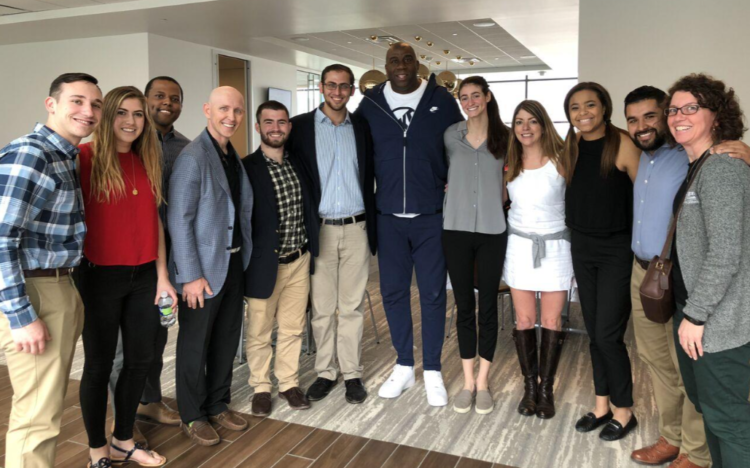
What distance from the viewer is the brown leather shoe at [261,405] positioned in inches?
134

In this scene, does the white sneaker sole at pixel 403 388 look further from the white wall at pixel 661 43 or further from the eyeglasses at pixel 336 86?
the white wall at pixel 661 43

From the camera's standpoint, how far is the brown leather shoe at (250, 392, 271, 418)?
341 cm

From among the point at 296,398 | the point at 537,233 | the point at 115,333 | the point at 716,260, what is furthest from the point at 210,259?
the point at 716,260

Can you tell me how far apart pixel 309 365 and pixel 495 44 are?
375 inches

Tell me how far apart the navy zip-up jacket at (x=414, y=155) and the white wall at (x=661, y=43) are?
3216 millimetres

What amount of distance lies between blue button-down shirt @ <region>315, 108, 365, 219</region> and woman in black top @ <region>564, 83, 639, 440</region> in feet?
4.01

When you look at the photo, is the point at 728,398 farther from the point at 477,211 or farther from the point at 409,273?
the point at 409,273

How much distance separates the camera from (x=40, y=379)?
2.18m

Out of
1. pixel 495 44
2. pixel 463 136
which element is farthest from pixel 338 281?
pixel 495 44

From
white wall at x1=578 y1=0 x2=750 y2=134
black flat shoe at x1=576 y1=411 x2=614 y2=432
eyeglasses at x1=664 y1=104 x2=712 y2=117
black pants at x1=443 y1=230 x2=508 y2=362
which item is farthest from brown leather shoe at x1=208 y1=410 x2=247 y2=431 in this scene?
white wall at x1=578 y1=0 x2=750 y2=134

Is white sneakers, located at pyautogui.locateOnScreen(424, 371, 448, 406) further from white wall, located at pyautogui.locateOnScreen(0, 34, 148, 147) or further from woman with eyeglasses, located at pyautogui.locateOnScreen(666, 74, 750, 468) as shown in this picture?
white wall, located at pyautogui.locateOnScreen(0, 34, 148, 147)

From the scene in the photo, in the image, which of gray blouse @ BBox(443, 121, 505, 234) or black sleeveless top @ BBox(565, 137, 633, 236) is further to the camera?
gray blouse @ BBox(443, 121, 505, 234)

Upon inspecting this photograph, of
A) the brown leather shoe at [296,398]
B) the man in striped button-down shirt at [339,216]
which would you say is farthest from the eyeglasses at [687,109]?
the brown leather shoe at [296,398]

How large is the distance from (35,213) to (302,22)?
770cm
